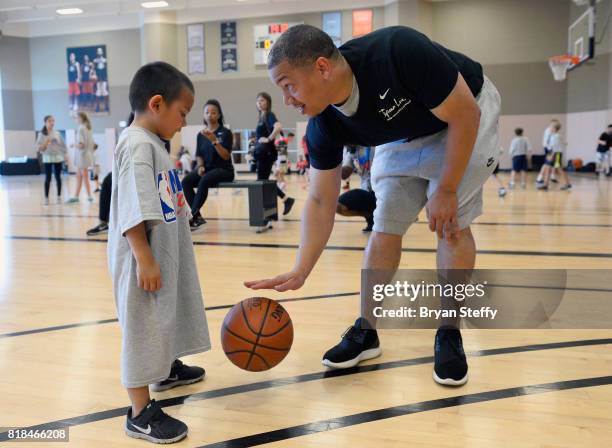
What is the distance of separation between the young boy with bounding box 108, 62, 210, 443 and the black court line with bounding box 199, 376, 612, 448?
0.25 metres

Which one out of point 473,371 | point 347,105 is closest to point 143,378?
point 347,105

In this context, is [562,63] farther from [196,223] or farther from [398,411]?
[398,411]

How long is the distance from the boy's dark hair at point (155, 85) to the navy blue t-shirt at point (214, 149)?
14.7ft

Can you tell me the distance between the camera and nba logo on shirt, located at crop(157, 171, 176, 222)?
1861 millimetres

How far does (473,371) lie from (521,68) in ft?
59.0

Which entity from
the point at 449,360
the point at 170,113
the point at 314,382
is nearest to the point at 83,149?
the point at 170,113

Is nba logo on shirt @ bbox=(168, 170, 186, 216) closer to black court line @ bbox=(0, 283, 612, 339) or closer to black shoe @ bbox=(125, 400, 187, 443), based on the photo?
black shoe @ bbox=(125, 400, 187, 443)

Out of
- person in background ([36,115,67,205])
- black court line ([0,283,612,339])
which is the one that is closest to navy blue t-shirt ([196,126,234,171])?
black court line ([0,283,612,339])

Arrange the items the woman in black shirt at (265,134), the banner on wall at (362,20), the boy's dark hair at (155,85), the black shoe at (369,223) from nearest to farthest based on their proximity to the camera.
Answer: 1. the boy's dark hair at (155,85)
2. the black shoe at (369,223)
3. the woman in black shirt at (265,134)
4. the banner on wall at (362,20)

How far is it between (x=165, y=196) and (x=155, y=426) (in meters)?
0.76

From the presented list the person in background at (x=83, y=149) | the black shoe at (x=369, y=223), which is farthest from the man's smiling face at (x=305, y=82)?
the person in background at (x=83, y=149)

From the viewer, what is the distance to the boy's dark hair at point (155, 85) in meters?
1.88

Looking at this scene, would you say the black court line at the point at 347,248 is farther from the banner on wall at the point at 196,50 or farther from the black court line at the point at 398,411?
the banner on wall at the point at 196,50

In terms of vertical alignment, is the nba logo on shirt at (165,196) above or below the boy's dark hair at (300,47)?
below
